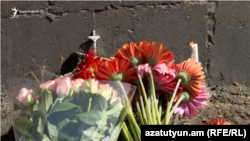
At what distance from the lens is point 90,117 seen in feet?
2.85

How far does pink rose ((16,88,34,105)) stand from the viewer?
3.03 ft

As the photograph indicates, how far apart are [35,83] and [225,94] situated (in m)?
1.25

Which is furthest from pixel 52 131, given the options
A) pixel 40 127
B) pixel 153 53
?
pixel 153 53

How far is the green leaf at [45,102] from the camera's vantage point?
2.88 feet

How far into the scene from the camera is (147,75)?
114 cm

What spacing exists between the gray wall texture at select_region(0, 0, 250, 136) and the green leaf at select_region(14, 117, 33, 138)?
28.6 inches

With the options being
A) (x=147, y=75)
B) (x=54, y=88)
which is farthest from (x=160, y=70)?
(x=54, y=88)

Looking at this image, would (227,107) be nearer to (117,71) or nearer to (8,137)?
(117,71)

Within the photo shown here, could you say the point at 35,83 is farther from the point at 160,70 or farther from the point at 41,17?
the point at 41,17

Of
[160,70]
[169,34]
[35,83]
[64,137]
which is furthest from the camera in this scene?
[169,34]

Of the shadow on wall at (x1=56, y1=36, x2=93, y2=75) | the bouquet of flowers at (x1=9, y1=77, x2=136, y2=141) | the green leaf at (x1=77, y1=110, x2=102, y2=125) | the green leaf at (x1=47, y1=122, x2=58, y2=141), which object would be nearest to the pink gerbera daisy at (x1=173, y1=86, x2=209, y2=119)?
the bouquet of flowers at (x1=9, y1=77, x2=136, y2=141)

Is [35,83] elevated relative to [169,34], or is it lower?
lower

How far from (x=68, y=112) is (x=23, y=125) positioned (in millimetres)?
170

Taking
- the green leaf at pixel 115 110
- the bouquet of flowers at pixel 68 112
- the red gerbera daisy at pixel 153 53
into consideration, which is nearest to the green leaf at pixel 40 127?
the bouquet of flowers at pixel 68 112
